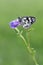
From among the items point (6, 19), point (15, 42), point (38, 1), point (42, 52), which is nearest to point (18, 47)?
point (15, 42)

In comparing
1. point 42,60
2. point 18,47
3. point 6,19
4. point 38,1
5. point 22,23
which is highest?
point 38,1

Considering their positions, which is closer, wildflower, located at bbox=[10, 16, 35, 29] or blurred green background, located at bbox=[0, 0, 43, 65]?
wildflower, located at bbox=[10, 16, 35, 29]

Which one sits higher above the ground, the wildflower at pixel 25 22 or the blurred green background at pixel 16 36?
the blurred green background at pixel 16 36

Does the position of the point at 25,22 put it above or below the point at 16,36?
below

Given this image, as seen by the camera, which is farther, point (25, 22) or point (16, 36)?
point (16, 36)

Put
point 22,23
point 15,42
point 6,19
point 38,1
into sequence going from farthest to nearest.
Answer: point 38,1, point 6,19, point 15,42, point 22,23

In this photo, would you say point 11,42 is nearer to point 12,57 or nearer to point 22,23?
point 12,57

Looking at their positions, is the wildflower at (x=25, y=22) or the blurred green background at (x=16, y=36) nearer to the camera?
the wildflower at (x=25, y=22)

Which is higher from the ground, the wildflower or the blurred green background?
the blurred green background
